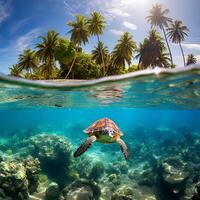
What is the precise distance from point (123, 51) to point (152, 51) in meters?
8.78

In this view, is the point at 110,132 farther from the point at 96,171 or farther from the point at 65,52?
the point at 65,52

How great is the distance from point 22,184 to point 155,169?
10998mm

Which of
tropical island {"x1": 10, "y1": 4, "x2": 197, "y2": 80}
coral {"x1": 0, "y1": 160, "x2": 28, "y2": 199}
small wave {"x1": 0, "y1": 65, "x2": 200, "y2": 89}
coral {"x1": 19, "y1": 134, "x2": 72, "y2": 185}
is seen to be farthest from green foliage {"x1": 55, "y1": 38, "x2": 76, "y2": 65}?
coral {"x1": 0, "y1": 160, "x2": 28, "y2": 199}

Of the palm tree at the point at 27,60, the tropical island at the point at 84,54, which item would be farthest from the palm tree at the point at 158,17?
the palm tree at the point at 27,60

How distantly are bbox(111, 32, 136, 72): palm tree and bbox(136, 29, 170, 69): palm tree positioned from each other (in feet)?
12.1

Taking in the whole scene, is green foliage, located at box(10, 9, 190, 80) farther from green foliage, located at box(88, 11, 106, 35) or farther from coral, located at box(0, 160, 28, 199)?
coral, located at box(0, 160, 28, 199)

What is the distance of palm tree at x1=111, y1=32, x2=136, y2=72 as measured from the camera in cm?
6531

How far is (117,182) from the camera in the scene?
1962 centimetres

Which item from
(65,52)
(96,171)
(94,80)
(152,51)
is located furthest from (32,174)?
(152,51)

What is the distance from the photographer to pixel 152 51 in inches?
2704

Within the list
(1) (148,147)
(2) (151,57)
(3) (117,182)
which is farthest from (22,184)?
(2) (151,57)

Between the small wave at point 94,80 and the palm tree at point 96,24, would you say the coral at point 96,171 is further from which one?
the palm tree at point 96,24

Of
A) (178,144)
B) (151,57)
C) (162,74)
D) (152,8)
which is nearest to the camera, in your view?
(162,74)

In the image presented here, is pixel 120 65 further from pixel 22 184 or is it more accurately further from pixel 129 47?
pixel 22 184
